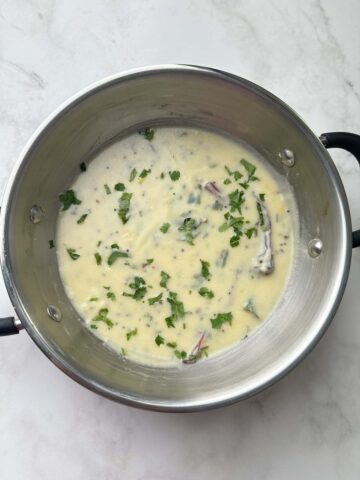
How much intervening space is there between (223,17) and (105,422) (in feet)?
4.20

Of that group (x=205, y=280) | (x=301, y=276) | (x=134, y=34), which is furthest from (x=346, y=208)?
(x=134, y=34)

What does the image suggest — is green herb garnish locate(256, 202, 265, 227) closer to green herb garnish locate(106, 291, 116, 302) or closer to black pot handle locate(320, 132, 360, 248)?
black pot handle locate(320, 132, 360, 248)

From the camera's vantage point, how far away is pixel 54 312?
2.10 m

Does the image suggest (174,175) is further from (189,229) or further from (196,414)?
(196,414)

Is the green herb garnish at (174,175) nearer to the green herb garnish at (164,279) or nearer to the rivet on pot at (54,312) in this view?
the green herb garnish at (164,279)

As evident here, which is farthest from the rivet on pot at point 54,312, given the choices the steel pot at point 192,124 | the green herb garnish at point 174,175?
the green herb garnish at point 174,175

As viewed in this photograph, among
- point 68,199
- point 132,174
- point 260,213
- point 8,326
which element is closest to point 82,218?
point 68,199

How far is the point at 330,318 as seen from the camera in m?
1.94

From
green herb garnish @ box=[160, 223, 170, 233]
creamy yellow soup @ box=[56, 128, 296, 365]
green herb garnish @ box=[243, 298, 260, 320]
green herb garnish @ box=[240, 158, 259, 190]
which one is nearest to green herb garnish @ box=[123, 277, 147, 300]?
creamy yellow soup @ box=[56, 128, 296, 365]

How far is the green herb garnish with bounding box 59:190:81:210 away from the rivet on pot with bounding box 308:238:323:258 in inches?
27.4

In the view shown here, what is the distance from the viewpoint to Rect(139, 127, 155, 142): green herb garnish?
2.27 meters

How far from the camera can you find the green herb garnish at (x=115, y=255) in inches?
85.1

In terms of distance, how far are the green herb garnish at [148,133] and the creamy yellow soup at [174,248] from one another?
46mm

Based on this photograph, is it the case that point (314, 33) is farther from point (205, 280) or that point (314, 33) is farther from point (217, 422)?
point (217, 422)
